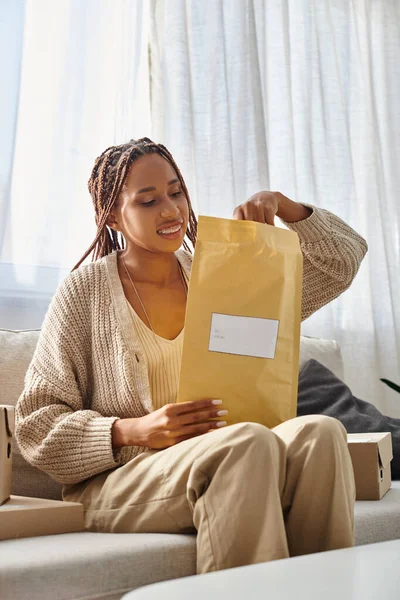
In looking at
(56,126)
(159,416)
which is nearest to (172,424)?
(159,416)

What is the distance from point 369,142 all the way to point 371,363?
83cm

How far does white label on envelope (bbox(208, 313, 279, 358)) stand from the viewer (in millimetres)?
1253

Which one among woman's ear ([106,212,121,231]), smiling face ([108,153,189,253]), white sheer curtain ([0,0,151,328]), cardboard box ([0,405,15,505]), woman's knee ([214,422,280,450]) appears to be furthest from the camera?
white sheer curtain ([0,0,151,328])

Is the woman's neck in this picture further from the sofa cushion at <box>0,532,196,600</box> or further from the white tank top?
the sofa cushion at <box>0,532,196,600</box>

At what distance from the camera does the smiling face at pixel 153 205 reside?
1542 millimetres

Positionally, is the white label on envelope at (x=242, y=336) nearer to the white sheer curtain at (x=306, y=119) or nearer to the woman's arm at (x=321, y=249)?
the woman's arm at (x=321, y=249)

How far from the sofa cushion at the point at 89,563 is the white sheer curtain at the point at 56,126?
1.07 metres

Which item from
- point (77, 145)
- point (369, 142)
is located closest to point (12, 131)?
point (77, 145)

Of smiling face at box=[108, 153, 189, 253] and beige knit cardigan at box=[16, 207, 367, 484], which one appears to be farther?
smiling face at box=[108, 153, 189, 253]

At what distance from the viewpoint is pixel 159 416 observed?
126 centimetres

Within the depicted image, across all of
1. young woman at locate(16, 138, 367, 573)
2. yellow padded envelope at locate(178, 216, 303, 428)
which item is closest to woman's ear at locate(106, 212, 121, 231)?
young woman at locate(16, 138, 367, 573)

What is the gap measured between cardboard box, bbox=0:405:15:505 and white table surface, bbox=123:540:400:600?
1.82 feet

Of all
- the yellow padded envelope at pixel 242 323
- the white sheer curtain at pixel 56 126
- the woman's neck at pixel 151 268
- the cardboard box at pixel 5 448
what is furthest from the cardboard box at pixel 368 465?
the white sheer curtain at pixel 56 126

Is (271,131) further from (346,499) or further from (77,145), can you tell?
(346,499)
